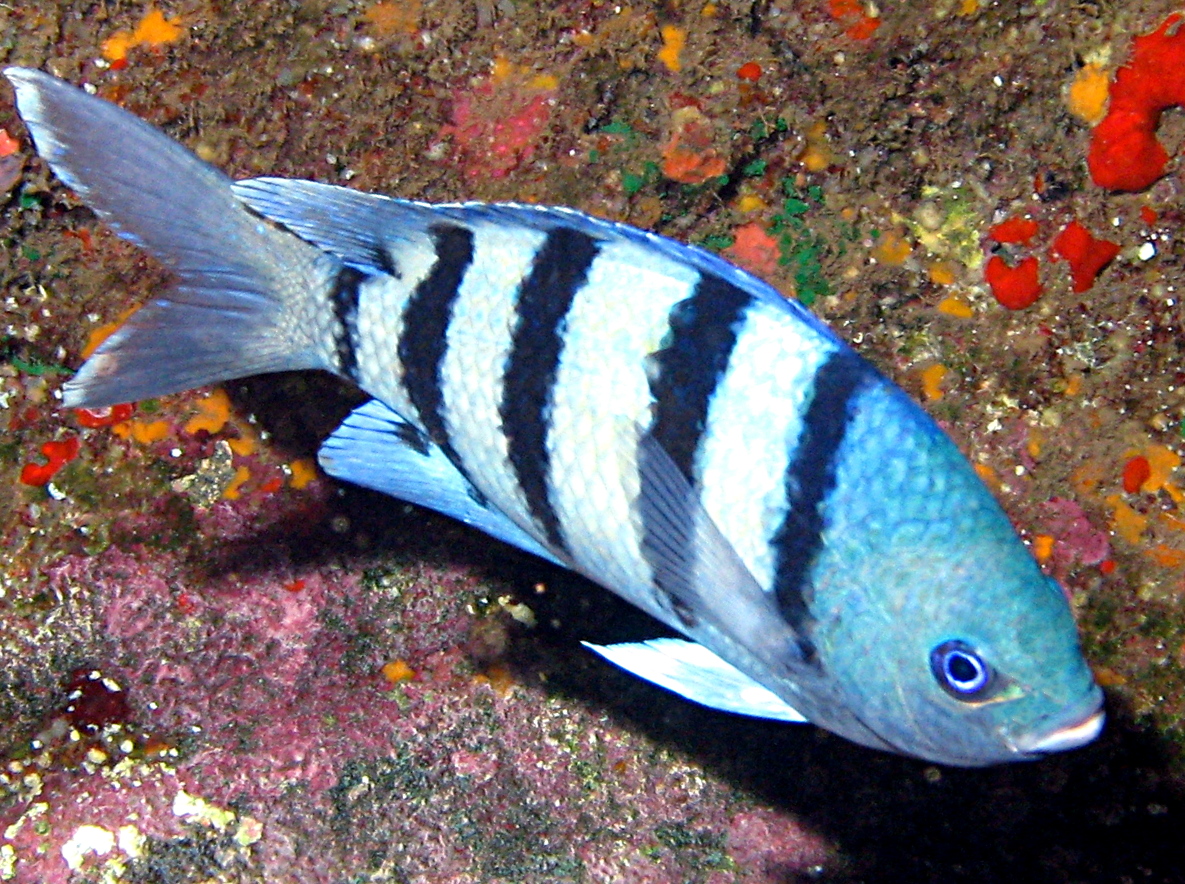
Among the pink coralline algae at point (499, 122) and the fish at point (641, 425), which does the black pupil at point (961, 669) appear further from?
the pink coralline algae at point (499, 122)

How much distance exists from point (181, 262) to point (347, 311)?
397mm

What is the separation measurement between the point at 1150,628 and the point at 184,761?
3.45m

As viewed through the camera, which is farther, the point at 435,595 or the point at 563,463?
the point at 435,595

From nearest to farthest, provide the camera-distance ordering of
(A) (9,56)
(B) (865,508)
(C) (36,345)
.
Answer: (B) (865,508) < (A) (9,56) < (C) (36,345)

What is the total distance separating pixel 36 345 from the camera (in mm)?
2875

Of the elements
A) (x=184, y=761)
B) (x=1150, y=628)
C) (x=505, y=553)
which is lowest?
(x=184, y=761)

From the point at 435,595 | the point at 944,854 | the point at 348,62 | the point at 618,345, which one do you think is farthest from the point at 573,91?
the point at 944,854

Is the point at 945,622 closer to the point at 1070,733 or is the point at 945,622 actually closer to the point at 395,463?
the point at 1070,733

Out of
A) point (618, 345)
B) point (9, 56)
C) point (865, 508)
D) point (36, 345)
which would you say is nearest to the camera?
point (865, 508)

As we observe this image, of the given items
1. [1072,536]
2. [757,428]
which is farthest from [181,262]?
[1072,536]

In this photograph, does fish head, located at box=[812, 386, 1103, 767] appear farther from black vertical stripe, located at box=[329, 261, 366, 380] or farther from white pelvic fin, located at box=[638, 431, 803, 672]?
black vertical stripe, located at box=[329, 261, 366, 380]

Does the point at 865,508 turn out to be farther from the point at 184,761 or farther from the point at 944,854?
the point at 184,761

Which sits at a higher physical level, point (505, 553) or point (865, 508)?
point (865, 508)

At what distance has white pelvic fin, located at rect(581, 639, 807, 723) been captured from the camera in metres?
1.76
